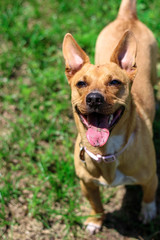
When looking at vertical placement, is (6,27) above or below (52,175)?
above

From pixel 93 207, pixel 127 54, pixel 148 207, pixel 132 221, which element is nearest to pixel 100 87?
pixel 127 54

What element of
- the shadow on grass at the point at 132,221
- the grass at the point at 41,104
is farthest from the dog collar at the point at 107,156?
the shadow on grass at the point at 132,221

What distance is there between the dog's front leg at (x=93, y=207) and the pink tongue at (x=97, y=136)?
32.6 inches

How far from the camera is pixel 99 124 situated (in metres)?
3.02

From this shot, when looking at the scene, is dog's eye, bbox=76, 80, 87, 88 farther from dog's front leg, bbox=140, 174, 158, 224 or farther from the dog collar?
dog's front leg, bbox=140, 174, 158, 224

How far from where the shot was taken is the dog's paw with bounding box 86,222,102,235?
4035 mm

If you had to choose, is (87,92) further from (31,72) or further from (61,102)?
(31,72)

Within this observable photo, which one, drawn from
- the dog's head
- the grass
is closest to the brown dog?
the dog's head

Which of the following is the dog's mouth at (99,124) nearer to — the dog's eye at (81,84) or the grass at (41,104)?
the dog's eye at (81,84)

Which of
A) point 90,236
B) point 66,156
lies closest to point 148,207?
point 90,236

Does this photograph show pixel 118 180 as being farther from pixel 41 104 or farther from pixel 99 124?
pixel 41 104

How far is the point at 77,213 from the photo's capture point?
4.23m

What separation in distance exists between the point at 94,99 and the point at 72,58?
2.54 ft

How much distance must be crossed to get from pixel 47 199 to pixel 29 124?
4.01 feet
